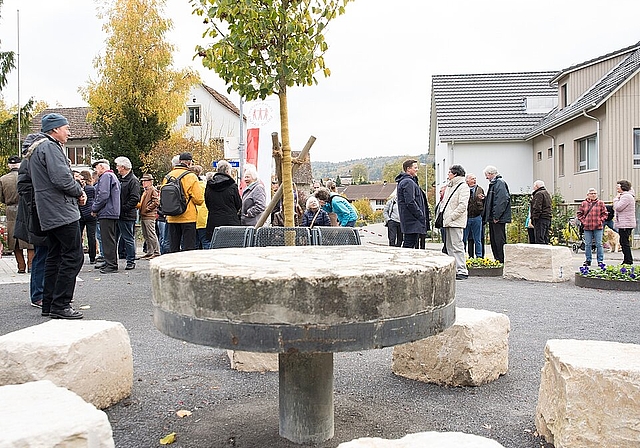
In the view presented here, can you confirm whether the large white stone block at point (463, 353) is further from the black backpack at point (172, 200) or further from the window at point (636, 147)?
the window at point (636, 147)

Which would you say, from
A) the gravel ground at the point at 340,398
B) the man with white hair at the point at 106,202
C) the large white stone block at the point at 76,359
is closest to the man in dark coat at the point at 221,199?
the man with white hair at the point at 106,202

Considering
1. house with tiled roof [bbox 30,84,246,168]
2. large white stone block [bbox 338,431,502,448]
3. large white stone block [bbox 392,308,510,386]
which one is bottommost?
large white stone block [bbox 392,308,510,386]

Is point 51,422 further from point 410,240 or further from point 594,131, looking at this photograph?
point 594,131

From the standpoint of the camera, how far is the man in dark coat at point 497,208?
470 inches

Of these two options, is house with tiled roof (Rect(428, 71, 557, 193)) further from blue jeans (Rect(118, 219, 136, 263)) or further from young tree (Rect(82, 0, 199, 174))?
blue jeans (Rect(118, 219, 136, 263))

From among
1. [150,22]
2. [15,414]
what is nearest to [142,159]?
[150,22]

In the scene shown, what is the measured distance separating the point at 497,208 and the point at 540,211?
47.9 inches

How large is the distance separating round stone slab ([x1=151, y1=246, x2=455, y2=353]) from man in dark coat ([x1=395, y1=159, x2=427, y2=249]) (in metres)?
7.63

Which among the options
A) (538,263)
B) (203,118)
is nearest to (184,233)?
(538,263)

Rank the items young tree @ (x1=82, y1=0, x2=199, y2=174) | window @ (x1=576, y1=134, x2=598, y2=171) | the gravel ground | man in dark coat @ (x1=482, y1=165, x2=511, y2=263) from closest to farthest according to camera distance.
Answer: the gravel ground
man in dark coat @ (x1=482, y1=165, x2=511, y2=263)
window @ (x1=576, y1=134, x2=598, y2=171)
young tree @ (x1=82, y1=0, x2=199, y2=174)

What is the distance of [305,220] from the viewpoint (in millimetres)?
10086

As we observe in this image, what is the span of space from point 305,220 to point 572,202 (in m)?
16.7

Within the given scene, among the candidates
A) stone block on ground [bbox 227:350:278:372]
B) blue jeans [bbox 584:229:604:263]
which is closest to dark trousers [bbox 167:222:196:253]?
stone block on ground [bbox 227:350:278:372]

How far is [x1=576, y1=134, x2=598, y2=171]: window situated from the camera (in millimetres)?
22156
